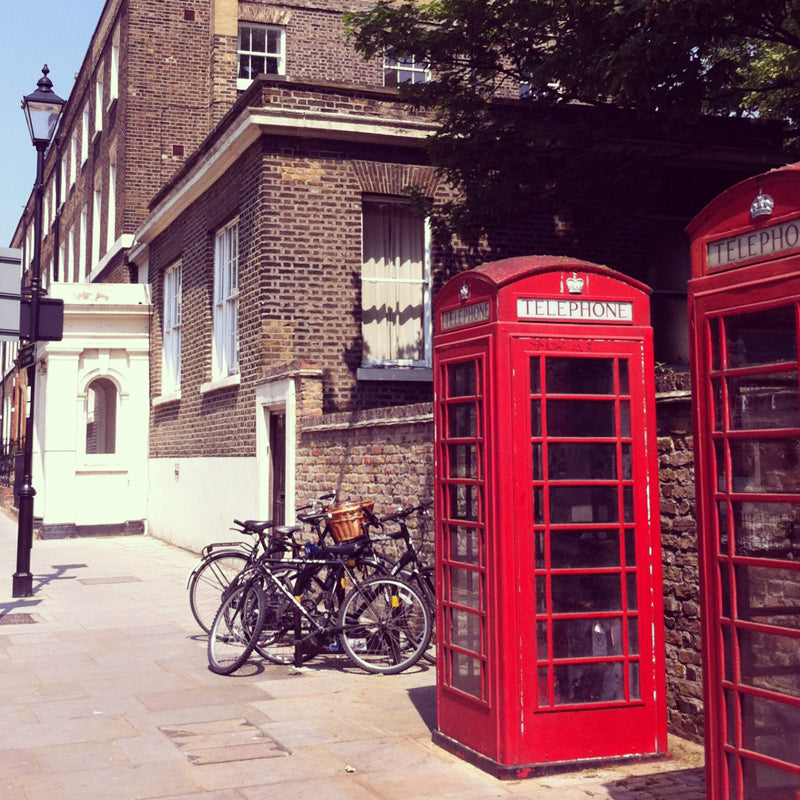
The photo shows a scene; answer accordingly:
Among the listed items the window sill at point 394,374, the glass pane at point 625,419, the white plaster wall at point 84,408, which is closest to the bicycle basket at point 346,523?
the glass pane at point 625,419

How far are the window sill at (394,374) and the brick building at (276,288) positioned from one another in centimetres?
3

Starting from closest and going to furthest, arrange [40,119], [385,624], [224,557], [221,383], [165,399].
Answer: [385,624] < [224,557] < [40,119] < [221,383] < [165,399]

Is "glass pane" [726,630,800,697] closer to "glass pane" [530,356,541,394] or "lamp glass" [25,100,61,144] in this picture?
"glass pane" [530,356,541,394]

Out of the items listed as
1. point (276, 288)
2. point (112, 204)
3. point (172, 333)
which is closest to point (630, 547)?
point (276, 288)

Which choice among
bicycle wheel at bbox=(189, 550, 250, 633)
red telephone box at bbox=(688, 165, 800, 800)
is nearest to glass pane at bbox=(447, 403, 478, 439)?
red telephone box at bbox=(688, 165, 800, 800)

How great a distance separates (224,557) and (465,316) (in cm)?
421

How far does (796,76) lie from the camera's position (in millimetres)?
13430

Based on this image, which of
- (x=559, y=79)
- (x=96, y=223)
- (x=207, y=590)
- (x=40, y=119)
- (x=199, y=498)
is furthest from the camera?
(x=96, y=223)

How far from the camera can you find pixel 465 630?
19.8ft

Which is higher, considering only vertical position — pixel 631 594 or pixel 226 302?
pixel 226 302

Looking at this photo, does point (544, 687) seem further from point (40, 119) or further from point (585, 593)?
point (40, 119)

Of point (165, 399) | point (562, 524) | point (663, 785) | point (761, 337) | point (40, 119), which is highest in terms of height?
point (40, 119)

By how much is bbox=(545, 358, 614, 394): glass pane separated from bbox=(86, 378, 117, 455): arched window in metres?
24.4

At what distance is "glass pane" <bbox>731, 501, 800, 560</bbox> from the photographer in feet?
12.9
